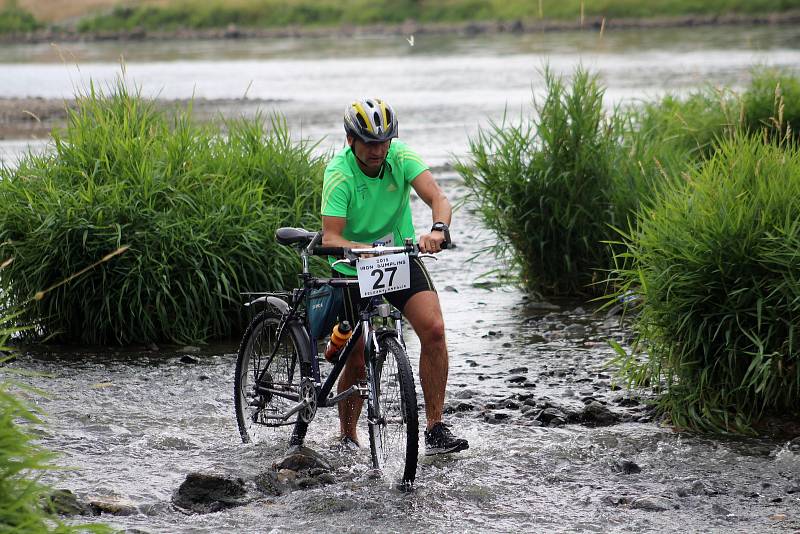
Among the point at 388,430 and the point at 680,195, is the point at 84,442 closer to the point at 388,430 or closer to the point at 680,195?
the point at 388,430

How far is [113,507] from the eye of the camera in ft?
20.0

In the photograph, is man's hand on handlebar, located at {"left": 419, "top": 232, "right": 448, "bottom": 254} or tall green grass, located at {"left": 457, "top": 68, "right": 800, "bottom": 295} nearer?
man's hand on handlebar, located at {"left": 419, "top": 232, "right": 448, "bottom": 254}

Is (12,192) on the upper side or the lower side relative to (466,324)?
upper

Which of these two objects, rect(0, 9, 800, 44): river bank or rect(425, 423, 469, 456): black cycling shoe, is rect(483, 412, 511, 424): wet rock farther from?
rect(0, 9, 800, 44): river bank

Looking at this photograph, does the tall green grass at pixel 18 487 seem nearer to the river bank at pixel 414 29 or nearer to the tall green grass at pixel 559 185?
the tall green grass at pixel 559 185

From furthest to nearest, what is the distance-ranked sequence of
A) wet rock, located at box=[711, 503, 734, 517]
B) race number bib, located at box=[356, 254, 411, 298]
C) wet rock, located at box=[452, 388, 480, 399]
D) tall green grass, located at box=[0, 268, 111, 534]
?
wet rock, located at box=[452, 388, 480, 399] < race number bib, located at box=[356, 254, 411, 298] < wet rock, located at box=[711, 503, 734, 517] < tall green grass, located at box=[0, 268, 111, 534]

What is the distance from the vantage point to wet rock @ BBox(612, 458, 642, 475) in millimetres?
6648

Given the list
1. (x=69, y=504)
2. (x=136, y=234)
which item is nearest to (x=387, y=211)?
(x=69, y=504)

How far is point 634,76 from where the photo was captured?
3662 cm

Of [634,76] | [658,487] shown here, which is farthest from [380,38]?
[658,487]

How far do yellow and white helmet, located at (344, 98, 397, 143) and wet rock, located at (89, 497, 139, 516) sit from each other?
227cm

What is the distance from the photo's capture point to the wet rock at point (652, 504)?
6052 mm

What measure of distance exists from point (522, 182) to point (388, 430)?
4.82 m

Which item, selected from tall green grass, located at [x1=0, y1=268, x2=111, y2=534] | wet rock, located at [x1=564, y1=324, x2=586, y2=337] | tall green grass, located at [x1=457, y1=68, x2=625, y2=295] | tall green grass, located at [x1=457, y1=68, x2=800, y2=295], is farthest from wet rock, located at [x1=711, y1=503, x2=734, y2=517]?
tall green grass, located at [x1=457, y1=68, x2=625, y2=295]
